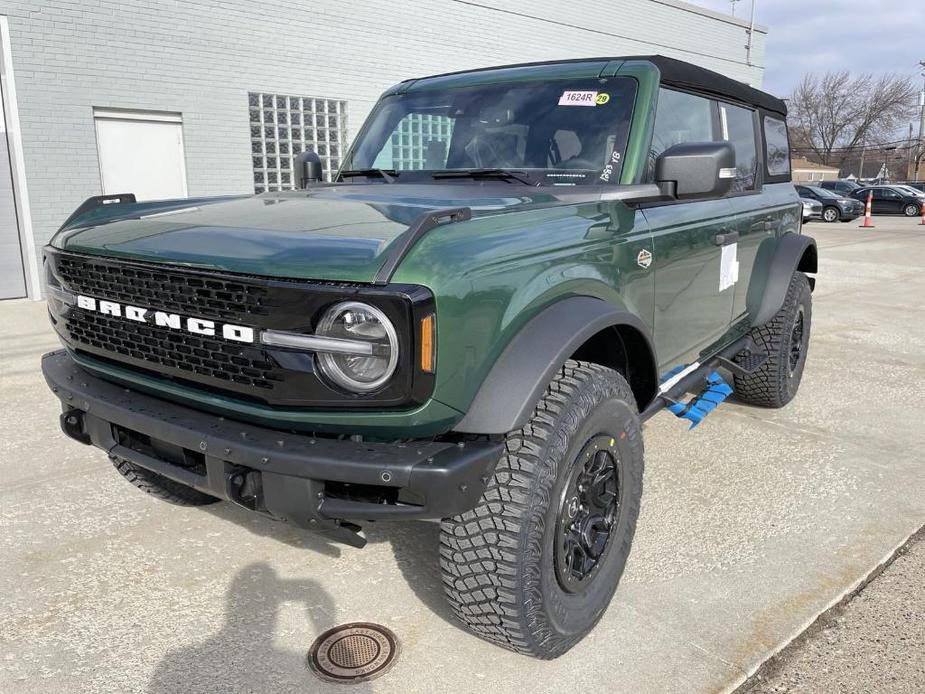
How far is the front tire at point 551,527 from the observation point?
6.90ft

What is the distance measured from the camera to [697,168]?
276 centimetres

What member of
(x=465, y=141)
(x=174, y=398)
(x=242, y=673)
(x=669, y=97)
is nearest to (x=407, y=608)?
(x=242, y=673)

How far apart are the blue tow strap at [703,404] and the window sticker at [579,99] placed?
4.42 ft

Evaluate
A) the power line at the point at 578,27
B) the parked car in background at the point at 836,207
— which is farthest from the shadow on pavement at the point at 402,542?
the parked car in background at the point at 836,207

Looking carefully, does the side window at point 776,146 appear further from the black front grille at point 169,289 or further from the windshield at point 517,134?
the black front grille at point 169,289

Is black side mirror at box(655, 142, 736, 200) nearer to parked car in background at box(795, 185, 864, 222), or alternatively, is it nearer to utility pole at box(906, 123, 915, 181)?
parked car in background at box(795, 185, 864, 222)

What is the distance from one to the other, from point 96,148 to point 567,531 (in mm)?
8932

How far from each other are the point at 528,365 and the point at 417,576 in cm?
118

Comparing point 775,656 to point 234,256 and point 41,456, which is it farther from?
point 41,456

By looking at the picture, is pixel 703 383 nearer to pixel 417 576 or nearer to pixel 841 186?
pixel 417 576

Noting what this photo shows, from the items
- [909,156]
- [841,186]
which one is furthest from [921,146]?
[841,186]

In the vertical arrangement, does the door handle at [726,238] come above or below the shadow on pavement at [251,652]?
above

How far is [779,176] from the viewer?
4.77m

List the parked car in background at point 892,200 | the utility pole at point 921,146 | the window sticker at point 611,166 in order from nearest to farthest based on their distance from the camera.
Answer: the window sticker at point 611,166 < the parked car in background at point 892,200 < the utility pole at point 921,146
